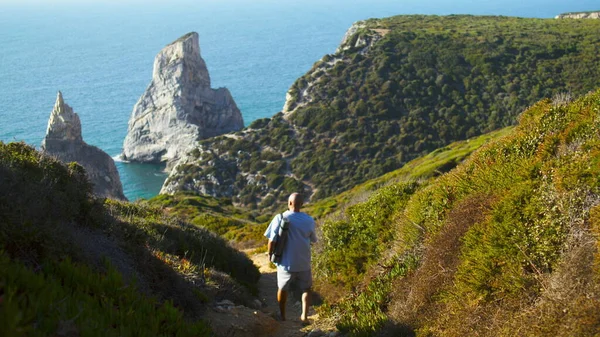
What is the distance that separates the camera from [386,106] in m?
59.3

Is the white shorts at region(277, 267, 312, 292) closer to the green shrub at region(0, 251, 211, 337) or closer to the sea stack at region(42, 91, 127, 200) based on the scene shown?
the green shrub at region(0, 251, 211, 337)

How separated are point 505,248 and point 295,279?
9.58ft

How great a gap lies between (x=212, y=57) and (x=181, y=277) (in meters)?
156

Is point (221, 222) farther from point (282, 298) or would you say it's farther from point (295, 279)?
point (295, 279)

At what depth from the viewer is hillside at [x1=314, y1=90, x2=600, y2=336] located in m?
4.82

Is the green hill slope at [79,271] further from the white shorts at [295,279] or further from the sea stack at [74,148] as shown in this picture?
the sea stack at [74,148]

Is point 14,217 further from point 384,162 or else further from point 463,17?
point 463,17

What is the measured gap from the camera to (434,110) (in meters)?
57.6

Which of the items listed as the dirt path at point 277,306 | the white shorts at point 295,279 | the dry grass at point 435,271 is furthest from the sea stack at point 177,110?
Result: the dry grass at point 435,271

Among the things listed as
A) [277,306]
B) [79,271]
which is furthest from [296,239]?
[79,271]

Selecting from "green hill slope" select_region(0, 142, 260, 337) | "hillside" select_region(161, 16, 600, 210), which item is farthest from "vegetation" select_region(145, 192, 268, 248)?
"hillside" select_region(161, 16, 600, 210)

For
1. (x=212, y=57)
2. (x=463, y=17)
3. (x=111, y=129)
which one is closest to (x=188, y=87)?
(x=111, y=129)

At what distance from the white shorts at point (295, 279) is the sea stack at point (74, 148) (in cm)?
5208

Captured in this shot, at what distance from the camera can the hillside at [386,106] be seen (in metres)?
54.7
